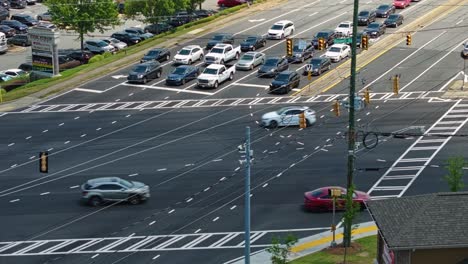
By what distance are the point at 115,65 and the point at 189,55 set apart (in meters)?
6.68

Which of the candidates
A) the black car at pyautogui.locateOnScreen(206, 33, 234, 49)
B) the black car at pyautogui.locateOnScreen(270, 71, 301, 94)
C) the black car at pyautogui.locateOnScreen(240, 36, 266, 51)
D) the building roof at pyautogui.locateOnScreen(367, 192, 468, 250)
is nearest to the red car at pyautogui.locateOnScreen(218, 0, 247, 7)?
the black car at pyautogui.locateOnScreen(206, 33, 234, 49)

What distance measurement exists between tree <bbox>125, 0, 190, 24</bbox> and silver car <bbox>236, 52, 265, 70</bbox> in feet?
51.4

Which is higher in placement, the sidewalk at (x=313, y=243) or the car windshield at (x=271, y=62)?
the car windshield at (x=271, y=62)

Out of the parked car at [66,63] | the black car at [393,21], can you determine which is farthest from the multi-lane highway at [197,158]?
the parked car at [66,63]

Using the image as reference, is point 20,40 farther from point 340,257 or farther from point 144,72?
point 340,257

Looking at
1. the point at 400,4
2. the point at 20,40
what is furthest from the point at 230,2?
the point at 20,40

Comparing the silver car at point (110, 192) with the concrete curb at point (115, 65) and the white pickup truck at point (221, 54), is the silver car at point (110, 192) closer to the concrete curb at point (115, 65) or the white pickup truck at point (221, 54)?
the concrete curb at point (115, 65)

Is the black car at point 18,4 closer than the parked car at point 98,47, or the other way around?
the parked car at point 98,47

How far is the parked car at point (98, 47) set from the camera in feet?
325

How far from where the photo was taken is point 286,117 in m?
70.6

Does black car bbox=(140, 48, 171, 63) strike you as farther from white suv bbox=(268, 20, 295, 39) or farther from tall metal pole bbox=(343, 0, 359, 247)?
tall metal pole bbox=(343, 0, 359, 247)

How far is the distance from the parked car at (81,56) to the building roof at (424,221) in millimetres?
56581

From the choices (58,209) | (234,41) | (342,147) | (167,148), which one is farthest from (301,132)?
(234,41)

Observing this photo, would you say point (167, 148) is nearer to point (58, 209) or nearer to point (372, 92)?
point (58, 209)
